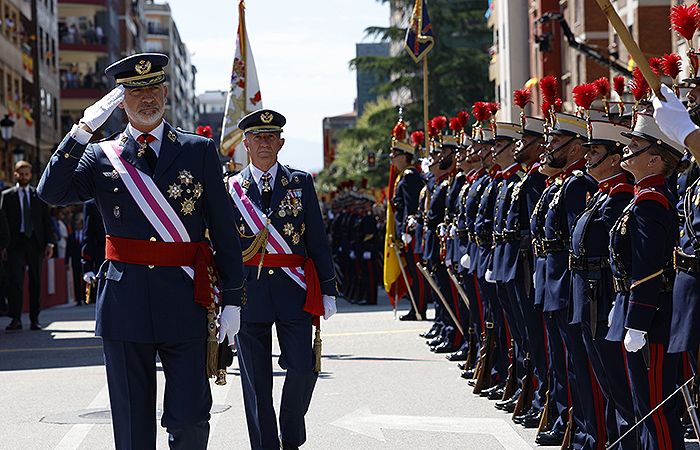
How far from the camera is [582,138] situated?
9484mm

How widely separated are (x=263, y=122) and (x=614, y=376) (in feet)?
8.95

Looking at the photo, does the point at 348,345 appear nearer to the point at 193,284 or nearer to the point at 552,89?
the point at 552,89

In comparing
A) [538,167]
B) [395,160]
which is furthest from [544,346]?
[395,160]

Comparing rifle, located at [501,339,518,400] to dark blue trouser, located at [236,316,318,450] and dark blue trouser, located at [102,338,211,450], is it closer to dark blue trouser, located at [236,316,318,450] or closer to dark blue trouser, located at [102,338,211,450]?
dark blue trouser, located at [236,316,318,450]

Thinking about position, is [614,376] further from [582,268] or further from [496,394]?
[496,394]

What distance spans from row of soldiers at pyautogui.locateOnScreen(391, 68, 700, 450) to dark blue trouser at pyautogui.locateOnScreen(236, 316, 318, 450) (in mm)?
1546

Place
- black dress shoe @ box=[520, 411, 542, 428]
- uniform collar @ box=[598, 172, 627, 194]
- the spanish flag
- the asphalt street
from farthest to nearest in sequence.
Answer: the spanish flag → black dress shoe @ box=[520, 411, 542, 428] → the asphalt street → uniform collar @ box=[598, 172, 627, 194]

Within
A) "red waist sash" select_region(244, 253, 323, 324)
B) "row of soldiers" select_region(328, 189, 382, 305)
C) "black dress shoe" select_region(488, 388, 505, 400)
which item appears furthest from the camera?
"row of soldiers" select_region(328, 189, 382, 305)

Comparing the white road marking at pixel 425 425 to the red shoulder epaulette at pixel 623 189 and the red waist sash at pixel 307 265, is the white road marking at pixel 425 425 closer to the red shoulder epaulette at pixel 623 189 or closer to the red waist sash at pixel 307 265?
the red waist sash at pixel 307 265

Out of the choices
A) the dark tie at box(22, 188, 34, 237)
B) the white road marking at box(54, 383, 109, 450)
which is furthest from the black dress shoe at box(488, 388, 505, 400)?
the dark tie at box(22, 188, 34, 237)

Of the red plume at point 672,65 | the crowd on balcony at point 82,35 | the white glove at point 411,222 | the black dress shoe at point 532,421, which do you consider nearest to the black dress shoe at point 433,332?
the white glove at point 411,222

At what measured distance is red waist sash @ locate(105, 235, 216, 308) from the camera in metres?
6.96

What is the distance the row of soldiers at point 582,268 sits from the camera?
295 inches

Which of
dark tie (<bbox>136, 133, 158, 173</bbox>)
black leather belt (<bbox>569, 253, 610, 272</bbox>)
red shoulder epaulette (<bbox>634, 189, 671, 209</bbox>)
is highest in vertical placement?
dark tie (<bbox>136, 133, 158, 173</bbox>)
